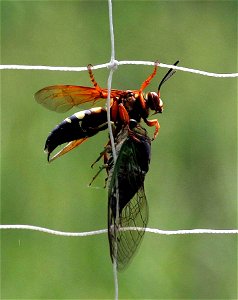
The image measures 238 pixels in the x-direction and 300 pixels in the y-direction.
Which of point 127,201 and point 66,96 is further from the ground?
point 66,96

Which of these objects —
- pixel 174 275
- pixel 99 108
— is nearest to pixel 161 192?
pixel 174 275

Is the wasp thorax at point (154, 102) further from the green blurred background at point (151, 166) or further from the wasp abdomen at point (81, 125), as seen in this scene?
the green blurred background at point (151, 166)

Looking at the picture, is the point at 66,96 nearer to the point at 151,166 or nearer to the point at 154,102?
the point at 154,102

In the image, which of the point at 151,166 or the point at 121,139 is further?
the point at 151,166

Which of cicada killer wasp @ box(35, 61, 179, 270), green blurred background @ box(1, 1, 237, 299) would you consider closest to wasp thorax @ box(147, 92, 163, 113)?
cicada killer wasp @ box(35, 61, 179, 270)

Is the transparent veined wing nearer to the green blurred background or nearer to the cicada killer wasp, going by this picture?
the cicada killer wasp

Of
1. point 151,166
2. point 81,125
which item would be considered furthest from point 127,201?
point 151,166

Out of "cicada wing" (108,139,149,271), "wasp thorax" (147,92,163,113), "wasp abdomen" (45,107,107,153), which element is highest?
"wasp thorax" (147,92,163,113)

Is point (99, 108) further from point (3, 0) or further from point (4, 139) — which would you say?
point (3, 0)
